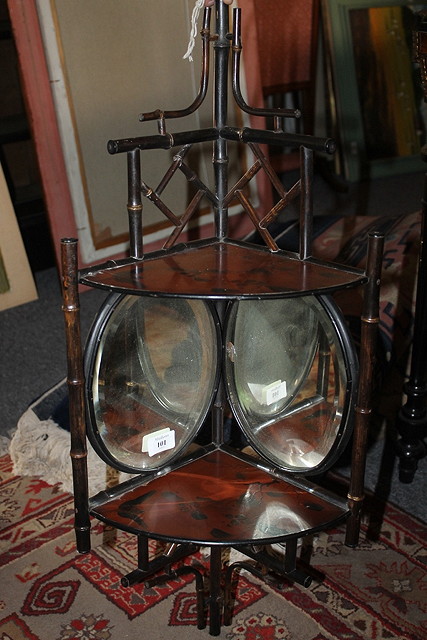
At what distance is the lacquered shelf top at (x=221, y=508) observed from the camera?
3.45ft

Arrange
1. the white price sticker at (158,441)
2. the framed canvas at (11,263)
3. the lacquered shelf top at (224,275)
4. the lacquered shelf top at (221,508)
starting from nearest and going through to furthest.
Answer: the lacquered shelf top at (224,275)
the lacquered shelf top at (221,508)
the white price sticker at (158,441)
the framed canvas at (11,263)

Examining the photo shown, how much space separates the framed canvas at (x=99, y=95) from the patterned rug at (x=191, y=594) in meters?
1.35

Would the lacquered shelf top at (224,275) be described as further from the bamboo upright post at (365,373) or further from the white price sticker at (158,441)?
the white price sticker at (158,441)

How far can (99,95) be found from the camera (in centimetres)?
259

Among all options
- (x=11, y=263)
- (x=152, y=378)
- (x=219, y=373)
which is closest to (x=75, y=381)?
(x=152, y=378)

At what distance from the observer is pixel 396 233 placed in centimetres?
212

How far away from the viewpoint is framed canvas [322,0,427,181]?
11.8ft

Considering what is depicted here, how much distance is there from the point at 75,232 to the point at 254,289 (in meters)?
1.82

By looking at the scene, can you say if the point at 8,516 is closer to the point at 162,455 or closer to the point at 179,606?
the point at 179,606

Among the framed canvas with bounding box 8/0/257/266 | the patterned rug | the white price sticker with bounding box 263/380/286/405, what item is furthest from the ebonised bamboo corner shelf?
the framed canvas with bounding box 8/0/257/266

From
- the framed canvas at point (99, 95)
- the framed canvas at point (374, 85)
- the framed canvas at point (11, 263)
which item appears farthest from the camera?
the framed canvas at point (374, 85)

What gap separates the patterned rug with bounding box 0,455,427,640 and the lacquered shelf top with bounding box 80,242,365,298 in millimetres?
530

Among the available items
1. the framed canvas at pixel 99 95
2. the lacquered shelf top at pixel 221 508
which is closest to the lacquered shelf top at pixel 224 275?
the lacquered shelf top at pixel 221 508

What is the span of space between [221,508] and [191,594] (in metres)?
0.33
